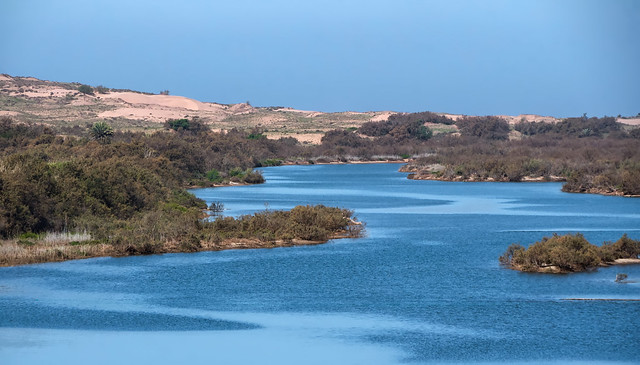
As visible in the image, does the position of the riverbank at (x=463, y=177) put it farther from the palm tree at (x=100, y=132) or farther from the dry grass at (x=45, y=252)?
the dry grass at (x=45, y=252)

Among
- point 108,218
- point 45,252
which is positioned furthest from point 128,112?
point 45,252

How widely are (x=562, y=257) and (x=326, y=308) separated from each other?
965 centimetres

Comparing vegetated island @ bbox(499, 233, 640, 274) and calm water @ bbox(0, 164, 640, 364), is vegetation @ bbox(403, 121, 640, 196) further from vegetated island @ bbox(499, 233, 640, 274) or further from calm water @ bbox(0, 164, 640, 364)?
vegetated island @ bbox(499, 233, 640, 274)

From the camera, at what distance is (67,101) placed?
6422 inches

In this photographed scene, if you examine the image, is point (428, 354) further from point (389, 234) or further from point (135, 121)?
point (135, 121)

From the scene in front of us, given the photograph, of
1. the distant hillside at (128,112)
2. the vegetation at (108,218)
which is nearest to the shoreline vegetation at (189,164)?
the vegetation at (108,218)

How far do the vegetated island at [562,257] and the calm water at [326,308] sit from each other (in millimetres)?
775

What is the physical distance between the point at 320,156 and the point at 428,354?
111 m

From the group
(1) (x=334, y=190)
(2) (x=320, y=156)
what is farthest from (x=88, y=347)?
(2) (x=320, y=156)

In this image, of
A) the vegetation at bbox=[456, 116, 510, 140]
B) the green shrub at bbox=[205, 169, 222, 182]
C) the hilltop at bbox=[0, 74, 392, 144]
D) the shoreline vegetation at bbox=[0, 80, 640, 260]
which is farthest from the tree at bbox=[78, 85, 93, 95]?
the green shrub at bbox=[205, 169, 222, 182]

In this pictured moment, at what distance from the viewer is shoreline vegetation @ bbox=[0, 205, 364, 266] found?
33531 mm

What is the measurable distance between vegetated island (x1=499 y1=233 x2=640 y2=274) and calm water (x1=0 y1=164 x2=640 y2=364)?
78 cm

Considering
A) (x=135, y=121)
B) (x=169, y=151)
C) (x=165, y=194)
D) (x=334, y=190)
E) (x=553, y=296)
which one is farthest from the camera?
(x=135, y=121)

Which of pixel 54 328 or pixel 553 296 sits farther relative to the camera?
pixel 553 296
